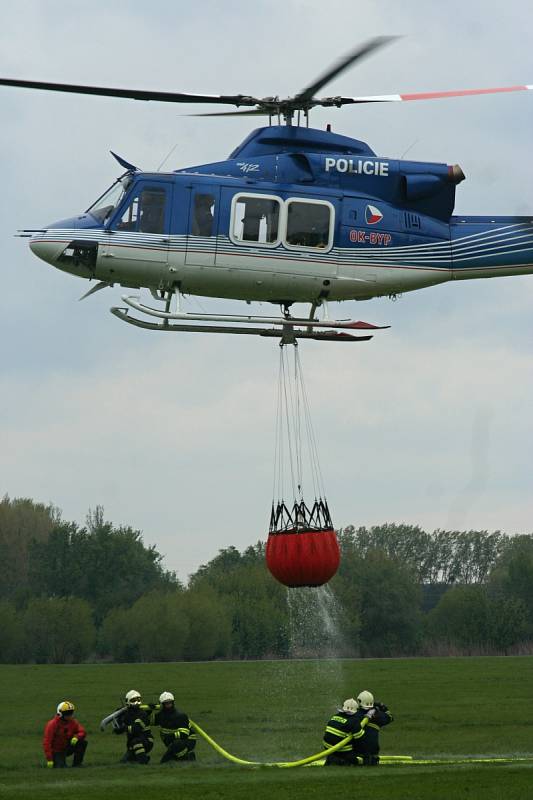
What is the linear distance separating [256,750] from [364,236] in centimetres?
1071

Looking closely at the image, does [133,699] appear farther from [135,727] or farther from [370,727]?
[370,727]

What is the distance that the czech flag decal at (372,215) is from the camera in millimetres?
23031

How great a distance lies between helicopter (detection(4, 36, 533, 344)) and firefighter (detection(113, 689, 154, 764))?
6.15 metres

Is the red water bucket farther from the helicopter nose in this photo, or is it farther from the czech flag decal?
the helicopter nose

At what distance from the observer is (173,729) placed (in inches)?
899

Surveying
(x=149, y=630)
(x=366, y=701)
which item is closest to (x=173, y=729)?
(x=366, y=701)

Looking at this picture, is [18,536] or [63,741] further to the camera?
[18,536]

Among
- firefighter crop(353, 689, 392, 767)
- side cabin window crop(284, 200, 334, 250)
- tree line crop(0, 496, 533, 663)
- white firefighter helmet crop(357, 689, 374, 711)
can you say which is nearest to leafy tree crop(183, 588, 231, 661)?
tree line crop(0, 496, 533, 663)

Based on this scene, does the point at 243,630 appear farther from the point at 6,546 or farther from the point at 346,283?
the point at 346,283

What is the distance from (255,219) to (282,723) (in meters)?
15.5

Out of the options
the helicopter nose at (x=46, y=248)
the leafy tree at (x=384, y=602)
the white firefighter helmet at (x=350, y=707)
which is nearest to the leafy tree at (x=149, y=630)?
the leafy tree at (x=384, y=602)

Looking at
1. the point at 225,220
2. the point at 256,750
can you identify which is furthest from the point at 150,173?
the point at 256,750

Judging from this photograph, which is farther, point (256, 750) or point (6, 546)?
point (6, 546)

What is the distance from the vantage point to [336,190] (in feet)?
75.1
